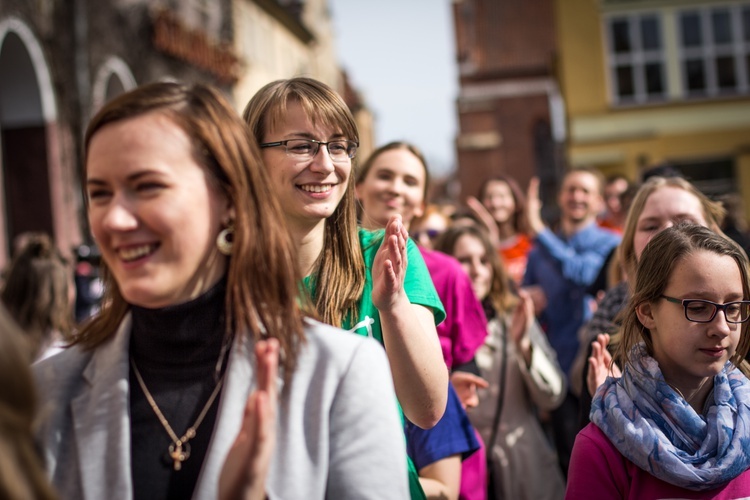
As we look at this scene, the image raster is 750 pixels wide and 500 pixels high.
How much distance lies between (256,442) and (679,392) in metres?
1.44

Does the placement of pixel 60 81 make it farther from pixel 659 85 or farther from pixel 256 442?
pixel 659 85

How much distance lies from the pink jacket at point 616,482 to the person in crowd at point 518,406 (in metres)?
2.06

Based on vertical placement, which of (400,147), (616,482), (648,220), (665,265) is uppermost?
(400,147)

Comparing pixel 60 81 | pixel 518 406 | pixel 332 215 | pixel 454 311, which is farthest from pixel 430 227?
pixel 60 81

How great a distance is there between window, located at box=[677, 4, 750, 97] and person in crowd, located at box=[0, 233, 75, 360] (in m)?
23.3

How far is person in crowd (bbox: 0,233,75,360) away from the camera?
15.1 feet

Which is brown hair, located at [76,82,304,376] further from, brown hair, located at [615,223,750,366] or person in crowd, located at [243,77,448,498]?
brown hair, located at [615,223,750,366]

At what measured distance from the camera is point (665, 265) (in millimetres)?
2701

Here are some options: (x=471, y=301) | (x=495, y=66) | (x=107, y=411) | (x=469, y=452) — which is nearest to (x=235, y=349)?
(x=107, y=411)

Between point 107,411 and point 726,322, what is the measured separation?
5.59 feet

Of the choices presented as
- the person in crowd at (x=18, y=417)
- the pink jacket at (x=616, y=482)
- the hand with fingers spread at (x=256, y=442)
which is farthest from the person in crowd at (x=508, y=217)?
the person in crowd at (x=18, y=417)

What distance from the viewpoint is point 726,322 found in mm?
2564

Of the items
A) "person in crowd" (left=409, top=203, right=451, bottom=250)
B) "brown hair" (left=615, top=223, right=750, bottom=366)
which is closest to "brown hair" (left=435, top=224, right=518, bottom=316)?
"person in crowd" (left=409, top=203, right=451, bottom=250)

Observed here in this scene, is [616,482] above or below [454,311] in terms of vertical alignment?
below
